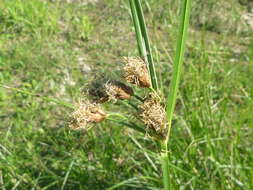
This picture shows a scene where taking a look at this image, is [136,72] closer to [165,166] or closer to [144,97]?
[144,97]

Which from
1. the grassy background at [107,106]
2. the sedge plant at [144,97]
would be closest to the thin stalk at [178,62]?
the sedge plant at [144,97]

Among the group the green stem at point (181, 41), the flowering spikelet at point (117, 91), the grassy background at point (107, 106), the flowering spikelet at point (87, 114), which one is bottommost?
the grassy background at point (107, 106)

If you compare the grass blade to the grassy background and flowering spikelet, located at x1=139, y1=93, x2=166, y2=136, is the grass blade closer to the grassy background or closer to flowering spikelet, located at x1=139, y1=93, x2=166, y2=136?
flowering spikelet, located at x1=139, y1=93, x2=166, y2=136

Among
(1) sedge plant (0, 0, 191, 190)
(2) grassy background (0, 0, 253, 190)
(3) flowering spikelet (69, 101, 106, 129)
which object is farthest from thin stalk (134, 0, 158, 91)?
(2) grassy background (0, 0, 253, 190)

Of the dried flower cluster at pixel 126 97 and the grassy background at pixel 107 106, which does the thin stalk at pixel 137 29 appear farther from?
the grassy background at pixel 107 106

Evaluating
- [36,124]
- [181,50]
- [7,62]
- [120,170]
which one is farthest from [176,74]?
[7,62]

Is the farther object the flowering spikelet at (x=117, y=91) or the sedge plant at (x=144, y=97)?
the flowering spikelet at (x=117, y=91)

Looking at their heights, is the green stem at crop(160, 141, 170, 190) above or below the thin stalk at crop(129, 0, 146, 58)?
below

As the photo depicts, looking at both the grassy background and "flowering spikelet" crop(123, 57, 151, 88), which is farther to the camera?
the grassy background
